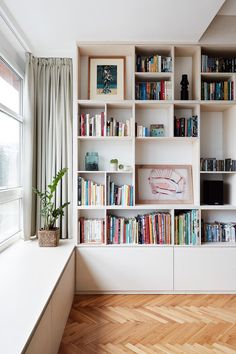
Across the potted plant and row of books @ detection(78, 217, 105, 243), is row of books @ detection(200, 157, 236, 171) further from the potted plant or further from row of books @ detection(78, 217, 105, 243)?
the potted plant

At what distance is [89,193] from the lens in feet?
9.39

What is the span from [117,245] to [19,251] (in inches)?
38.0

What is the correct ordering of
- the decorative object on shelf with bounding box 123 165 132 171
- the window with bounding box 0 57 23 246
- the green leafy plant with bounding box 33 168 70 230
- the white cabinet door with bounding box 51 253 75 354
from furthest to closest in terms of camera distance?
1. the decorative object on shelf with bounding box 123 165 132 171
2. the green leafy plant with bounding box 33 168 70 230
3. the window with bounding box 0 57 23 246
4. the white cabinet door with bounding box 51 253 75 354

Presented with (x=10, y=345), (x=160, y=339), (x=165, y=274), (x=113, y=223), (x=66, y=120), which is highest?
(x=66, y=120)

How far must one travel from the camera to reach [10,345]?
1.17m

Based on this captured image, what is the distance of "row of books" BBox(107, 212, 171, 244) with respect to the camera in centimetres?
284

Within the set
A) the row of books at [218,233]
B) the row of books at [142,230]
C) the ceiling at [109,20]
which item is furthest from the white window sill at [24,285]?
the ceiling at [109,20]

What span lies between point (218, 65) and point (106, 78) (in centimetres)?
122

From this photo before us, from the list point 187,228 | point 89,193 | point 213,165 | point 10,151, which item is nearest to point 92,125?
point 89,193

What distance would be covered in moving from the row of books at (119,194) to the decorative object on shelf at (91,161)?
21 centimetres

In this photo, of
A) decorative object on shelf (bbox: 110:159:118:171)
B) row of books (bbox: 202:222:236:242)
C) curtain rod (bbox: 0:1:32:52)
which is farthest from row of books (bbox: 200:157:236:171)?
curtain rod (bbox: 0:1:32:52)

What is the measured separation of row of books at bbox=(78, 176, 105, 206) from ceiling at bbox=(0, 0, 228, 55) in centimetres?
147

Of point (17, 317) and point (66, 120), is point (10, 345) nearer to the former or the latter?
point (17, 317)

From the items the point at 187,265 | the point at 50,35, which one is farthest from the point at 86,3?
the point at 187,265
